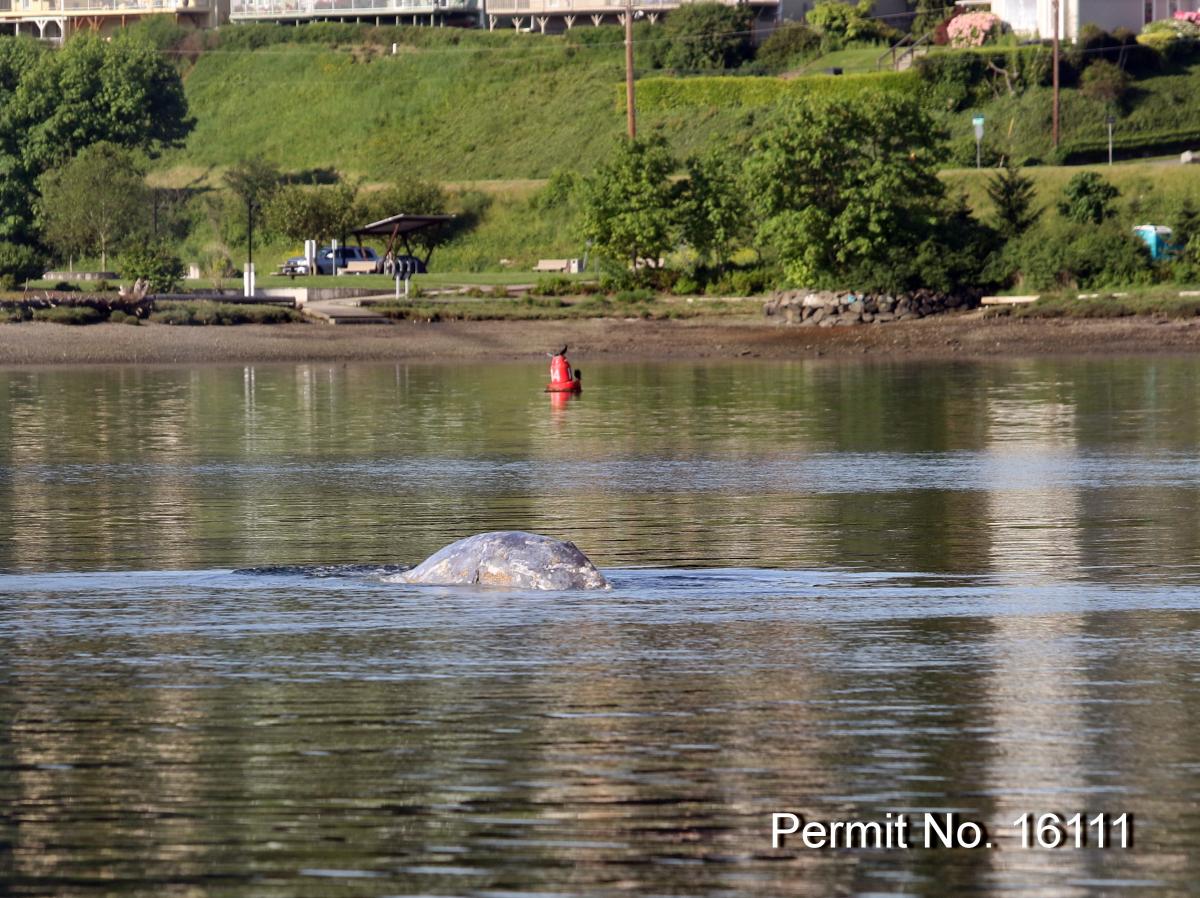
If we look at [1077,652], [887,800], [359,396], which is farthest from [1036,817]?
[359,396]

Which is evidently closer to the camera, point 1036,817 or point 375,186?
point 1036,817

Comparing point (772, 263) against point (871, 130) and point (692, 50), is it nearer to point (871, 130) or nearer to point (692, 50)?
point (871, 130)

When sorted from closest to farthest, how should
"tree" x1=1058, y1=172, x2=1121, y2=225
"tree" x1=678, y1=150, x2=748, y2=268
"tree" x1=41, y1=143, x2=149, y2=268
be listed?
1. "tree" x1=1058, y1=172, x2=1121, y2=225
2. "tree" x1=678, y1=150, x2=748, y2=268
3. "tree" x1=41, y1=143, x2=149, y2=268

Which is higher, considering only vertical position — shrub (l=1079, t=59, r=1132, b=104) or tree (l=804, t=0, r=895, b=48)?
tree (l=804, t=0, r=895, b=48)

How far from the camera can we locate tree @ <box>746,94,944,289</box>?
7006 centimetres

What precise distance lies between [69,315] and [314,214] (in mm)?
30323

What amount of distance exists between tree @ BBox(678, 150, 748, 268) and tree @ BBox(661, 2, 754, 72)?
39923mm

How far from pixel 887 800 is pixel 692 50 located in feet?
359

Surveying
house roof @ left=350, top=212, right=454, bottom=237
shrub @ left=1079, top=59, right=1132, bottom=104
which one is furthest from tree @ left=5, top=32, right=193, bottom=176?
shrub @ left=1079, top=59, right=1132, bottom=104

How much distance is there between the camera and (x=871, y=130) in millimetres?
71812

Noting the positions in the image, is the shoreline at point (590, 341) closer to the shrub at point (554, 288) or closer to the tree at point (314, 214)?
the shrub at point (554, 288)

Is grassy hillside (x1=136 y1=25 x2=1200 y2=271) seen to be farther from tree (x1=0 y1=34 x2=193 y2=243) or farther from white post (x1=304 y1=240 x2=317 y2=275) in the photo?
white post (x1=304 y1=240 x2=317 y2=275)

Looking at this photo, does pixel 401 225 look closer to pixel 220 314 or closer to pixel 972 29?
pixel 220 314

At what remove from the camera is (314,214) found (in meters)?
97.9
